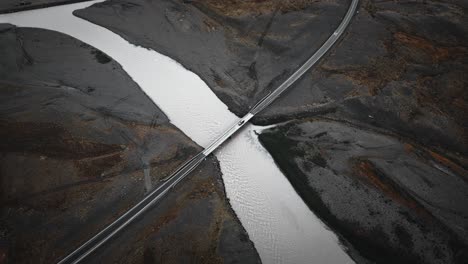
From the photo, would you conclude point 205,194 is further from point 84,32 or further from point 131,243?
point 84,32

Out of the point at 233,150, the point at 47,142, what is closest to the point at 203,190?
the point at 233,150

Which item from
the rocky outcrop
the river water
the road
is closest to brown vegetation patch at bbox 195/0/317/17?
the road

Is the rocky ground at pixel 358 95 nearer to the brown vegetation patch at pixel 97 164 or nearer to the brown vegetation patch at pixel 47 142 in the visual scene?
the brown vegetation patch at pixel 97 164

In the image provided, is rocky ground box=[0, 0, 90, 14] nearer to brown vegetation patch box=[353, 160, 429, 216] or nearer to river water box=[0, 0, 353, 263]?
river water box=[0, 0, 353, 263]

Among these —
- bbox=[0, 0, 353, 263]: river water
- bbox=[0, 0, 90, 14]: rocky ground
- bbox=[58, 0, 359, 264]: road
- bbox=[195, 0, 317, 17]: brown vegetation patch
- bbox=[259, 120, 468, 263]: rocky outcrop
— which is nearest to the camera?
bbox=[58, 0, 359, 264]: road

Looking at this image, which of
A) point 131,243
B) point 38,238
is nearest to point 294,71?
point 131,243

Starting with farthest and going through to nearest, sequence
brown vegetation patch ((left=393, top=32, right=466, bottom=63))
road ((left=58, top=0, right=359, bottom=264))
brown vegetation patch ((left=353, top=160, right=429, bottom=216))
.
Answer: brown vegetation patch ((left=393, top=32, right=466, bottom=63)) → brown vegetation patch ((left=353, top=160, right=429, bottom=216)) → road ((left=58, top=0, right=359, bottom=264))

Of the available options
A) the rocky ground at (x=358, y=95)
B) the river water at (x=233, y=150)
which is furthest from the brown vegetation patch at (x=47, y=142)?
the rocky ground at (x=358, y=95)
